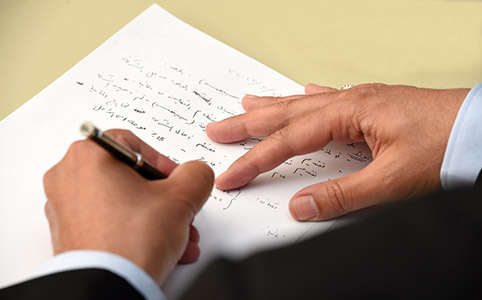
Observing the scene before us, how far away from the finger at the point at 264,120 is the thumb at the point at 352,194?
6.1 inches

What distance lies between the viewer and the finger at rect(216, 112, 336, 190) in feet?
2.71

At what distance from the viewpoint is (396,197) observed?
0.78 metres

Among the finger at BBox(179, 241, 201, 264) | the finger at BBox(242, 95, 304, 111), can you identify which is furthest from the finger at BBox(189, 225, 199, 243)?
the finger at BBox(242, 95, 304, 111)

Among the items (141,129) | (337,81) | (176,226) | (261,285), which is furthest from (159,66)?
(261,285)

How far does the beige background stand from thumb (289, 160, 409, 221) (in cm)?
30

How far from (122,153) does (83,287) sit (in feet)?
0.55

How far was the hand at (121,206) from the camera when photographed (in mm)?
583

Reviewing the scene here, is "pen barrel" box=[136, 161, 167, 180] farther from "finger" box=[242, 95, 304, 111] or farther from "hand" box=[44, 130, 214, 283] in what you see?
Answer: "finger" box=[242, 95, 304, 111]

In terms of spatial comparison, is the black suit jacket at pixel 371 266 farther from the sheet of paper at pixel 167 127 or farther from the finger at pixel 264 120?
the finger at pixel 264 120

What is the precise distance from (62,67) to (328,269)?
70 centimetres

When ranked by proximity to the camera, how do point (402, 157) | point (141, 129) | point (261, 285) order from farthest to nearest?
1. point (141, 129)
2. point (402, 157)
3. point (261, 285)

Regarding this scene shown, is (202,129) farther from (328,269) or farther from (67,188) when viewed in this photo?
(328,269)

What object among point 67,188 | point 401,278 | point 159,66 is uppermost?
point 159,66

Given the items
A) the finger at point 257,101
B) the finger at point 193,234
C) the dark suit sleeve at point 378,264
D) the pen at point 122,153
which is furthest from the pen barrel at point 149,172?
the finger at point 257,101
